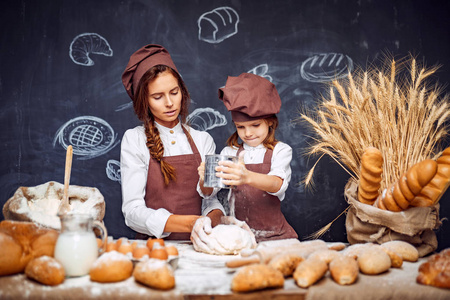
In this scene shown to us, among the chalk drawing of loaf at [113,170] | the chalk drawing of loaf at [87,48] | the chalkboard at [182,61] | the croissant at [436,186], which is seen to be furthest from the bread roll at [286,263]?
the chalk drawing of loaf at [87,48]

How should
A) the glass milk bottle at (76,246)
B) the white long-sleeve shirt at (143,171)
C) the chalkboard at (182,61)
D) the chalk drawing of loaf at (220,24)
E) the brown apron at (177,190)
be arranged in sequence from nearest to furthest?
the glass milk bottle at (76,246) < the white long-sleeve shirt at (143,171) < the brown apron at (177,190) < the chalkboard at (182,61) < the chalk drawing of loaf at (220,24)

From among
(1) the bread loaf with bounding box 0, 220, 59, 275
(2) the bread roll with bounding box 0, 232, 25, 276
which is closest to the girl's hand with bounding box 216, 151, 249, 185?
(1) the bread loaf with bounding box 0, 220, 59, 275

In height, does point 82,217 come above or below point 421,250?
above

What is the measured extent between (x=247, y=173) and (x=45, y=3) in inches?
95.4

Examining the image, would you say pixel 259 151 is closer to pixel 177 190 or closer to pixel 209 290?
pixel 177 190

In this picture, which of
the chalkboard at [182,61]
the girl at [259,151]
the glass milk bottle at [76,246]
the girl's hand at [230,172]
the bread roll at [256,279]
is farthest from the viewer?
the chalkboard at [182,61]

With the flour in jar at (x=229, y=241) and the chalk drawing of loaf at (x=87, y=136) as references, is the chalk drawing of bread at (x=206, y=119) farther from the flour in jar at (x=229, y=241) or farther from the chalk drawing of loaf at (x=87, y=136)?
the flour in jar at (x=229, y=241)

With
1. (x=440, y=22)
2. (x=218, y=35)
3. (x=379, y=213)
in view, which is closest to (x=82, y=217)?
(x=379, y=213)

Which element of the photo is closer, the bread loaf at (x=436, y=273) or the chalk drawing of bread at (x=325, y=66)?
the bread loaf at (x=436, y=273)

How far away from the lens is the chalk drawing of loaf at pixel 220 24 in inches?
130

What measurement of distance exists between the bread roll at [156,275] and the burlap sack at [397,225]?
0.96 meters

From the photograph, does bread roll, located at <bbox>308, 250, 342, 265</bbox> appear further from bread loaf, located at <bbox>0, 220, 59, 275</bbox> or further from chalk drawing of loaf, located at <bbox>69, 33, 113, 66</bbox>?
chalk drawing of loaf, located at <bbox>69, 33, 113, 66</bbox>

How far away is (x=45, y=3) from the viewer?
3236 mm

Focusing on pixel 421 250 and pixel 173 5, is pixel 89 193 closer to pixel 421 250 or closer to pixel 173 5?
pixel 421 250
